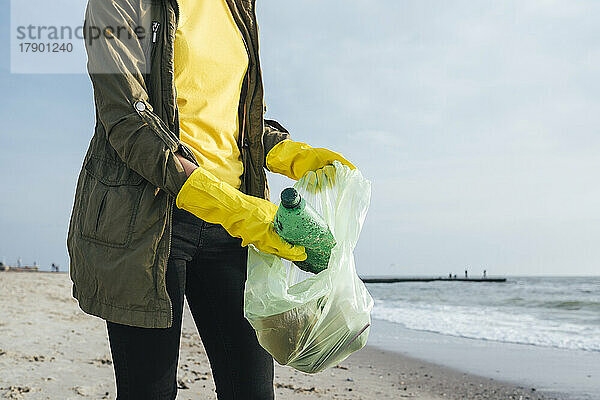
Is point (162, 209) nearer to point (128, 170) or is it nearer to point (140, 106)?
point (128, 170)

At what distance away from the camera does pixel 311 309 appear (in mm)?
1319

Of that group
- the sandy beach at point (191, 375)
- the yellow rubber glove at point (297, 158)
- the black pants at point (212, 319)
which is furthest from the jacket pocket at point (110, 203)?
the sandy beach at point (191, 375)

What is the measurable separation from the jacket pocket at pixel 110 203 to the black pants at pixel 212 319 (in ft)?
0.39

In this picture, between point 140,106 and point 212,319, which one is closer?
point 140,106

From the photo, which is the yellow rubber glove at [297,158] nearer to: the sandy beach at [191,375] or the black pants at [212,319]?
the black pants at [212,319]

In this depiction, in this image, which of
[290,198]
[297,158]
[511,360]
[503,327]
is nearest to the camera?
[290,198]

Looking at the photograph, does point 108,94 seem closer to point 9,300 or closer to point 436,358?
point 436,358

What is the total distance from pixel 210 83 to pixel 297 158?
0.35 m

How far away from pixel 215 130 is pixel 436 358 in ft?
16.0

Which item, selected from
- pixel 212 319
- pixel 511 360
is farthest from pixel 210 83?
pixel 511 360

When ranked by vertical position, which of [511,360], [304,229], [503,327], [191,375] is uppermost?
[304,229]

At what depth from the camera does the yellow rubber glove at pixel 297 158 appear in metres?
1.63

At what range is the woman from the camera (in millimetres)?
1271

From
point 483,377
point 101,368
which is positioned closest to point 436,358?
point 483,377
